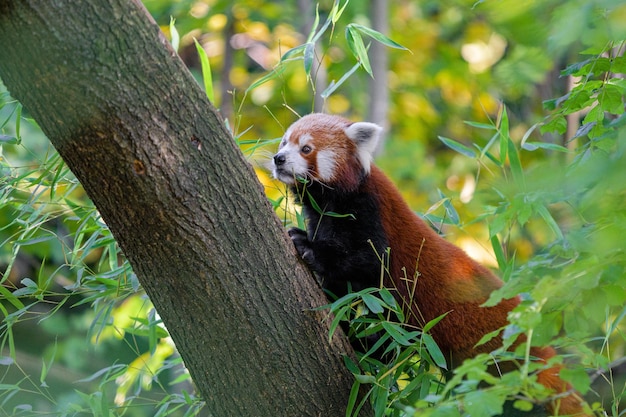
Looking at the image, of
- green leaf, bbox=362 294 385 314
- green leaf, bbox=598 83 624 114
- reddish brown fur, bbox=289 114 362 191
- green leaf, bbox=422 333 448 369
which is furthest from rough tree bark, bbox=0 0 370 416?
green leaf, bbox=598 83 624 114

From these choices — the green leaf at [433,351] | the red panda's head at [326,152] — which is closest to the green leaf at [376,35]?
the red panda's head at [326,152]

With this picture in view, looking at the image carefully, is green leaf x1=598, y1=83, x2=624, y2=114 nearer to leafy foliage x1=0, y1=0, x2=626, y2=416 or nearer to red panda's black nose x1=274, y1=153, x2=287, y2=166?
leafy foliage x1=0, y1=0, x2=626, y2=416

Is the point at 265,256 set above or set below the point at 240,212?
below

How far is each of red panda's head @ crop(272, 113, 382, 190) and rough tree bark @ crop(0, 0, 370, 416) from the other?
2.25 ft

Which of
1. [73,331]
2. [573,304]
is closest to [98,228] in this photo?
[573,304]

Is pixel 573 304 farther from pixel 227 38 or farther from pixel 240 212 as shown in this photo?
pixel 227 38

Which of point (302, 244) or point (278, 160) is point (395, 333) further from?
point (278, 160)

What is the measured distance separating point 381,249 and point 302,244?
1.03 feet

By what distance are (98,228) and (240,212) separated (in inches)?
31.8

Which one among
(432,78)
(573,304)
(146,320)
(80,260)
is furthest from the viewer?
(432,78)

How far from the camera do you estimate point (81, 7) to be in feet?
5.03

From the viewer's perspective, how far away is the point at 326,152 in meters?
2.80

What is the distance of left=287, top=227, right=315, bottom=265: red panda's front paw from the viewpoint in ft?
7.30

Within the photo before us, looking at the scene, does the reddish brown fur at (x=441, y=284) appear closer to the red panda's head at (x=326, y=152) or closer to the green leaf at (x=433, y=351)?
the red panda's head at (x=326, y=152)
